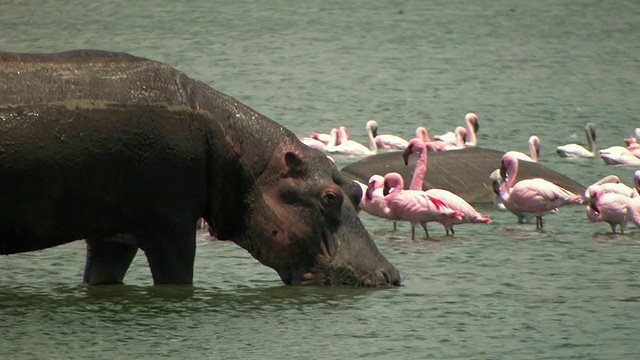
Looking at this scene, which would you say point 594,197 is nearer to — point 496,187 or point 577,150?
point 496,187

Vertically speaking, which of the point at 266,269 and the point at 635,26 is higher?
the point at 635,26

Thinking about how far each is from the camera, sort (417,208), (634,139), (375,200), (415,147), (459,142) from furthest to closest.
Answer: (634,139), (459,142), (415,147), (375,200), (417,208)

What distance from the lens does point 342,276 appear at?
9797 millimetres

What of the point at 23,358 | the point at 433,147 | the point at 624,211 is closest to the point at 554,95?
the point at 433,147

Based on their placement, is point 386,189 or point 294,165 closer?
point 294,165

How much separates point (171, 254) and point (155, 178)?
0.46 meters

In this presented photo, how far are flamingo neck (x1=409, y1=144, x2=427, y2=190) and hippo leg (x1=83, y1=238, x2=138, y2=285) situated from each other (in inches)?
192

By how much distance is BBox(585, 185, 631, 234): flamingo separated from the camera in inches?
518

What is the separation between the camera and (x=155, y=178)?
31.2 feet

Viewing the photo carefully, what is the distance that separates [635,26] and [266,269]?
2399cm

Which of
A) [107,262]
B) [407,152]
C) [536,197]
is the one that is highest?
[407,152]

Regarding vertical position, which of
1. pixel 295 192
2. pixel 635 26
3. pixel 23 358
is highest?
pixel 635 26

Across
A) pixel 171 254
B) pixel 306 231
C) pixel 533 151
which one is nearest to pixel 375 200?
pixel 306 231

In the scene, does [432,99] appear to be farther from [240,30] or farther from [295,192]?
[295,192]
